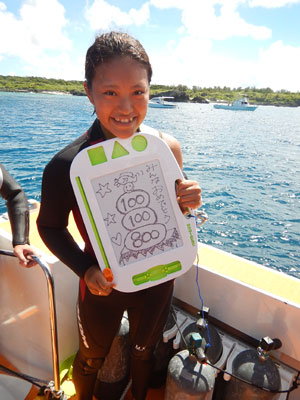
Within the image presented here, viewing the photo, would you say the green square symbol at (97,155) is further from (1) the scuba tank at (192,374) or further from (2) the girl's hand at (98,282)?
(1) the scuba tank at (192,374)

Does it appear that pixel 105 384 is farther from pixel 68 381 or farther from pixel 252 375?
pixel 252 375

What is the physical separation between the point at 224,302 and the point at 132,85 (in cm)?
114

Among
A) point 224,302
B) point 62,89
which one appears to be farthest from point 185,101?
point 224,302

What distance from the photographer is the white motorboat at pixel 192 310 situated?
1.32 meters

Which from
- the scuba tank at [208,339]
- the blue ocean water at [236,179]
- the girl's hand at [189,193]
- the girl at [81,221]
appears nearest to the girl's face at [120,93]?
the girl at [81,221]

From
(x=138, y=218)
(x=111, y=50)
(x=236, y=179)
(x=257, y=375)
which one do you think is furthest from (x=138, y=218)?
(x=236, y=179)

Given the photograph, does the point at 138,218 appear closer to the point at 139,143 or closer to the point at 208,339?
the point at 139,143

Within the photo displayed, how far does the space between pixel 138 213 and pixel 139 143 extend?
22 centimetres

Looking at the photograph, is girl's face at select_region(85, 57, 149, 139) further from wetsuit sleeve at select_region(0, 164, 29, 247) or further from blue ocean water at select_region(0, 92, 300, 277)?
blue ocean water at select_region(0, 92, 300, 277)

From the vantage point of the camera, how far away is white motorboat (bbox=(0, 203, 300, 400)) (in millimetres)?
1320

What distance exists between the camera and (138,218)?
0.94 metres

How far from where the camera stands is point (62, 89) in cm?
6825

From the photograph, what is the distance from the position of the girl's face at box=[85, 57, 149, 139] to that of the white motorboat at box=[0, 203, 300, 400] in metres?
0.82

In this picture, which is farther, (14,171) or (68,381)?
(14,171)
